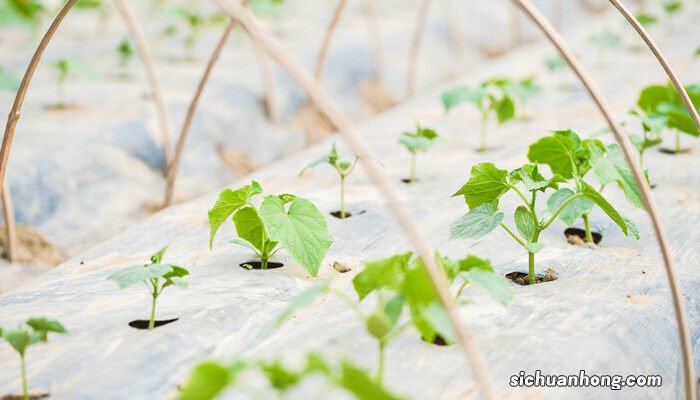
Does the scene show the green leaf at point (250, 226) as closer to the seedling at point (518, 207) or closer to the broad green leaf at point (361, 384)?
the seedling at point (518, 207)

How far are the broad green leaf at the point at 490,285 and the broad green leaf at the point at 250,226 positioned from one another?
0.53 m

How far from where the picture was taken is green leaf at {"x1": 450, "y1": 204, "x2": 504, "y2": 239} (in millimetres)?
1284

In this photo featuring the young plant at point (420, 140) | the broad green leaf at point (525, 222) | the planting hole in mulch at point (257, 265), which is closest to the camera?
the broad green leaf at point (525, 222)

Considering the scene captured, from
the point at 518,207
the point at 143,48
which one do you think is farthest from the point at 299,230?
the point at 143,48

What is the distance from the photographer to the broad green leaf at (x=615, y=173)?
50.8 inches

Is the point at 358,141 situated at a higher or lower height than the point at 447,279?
higher

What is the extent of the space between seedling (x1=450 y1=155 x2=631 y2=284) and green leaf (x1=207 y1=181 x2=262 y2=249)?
0.41 metres

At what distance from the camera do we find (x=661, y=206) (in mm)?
1778

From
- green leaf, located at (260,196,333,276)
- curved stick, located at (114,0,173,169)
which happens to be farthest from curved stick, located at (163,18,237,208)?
green leaf, located at (260,196,333,276)

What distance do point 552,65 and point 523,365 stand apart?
80.2 inches

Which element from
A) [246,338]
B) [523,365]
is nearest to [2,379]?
[246,338]

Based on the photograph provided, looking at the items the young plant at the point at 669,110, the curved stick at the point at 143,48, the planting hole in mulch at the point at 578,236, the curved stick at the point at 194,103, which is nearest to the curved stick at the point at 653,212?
the planting hole in mulch at the point at 578,236

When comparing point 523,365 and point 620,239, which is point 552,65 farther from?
point 523,365

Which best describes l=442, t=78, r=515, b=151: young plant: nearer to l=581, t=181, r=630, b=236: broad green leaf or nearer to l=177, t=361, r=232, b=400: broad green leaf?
l=581, t=181, r=630, b=236: broad green leaf
